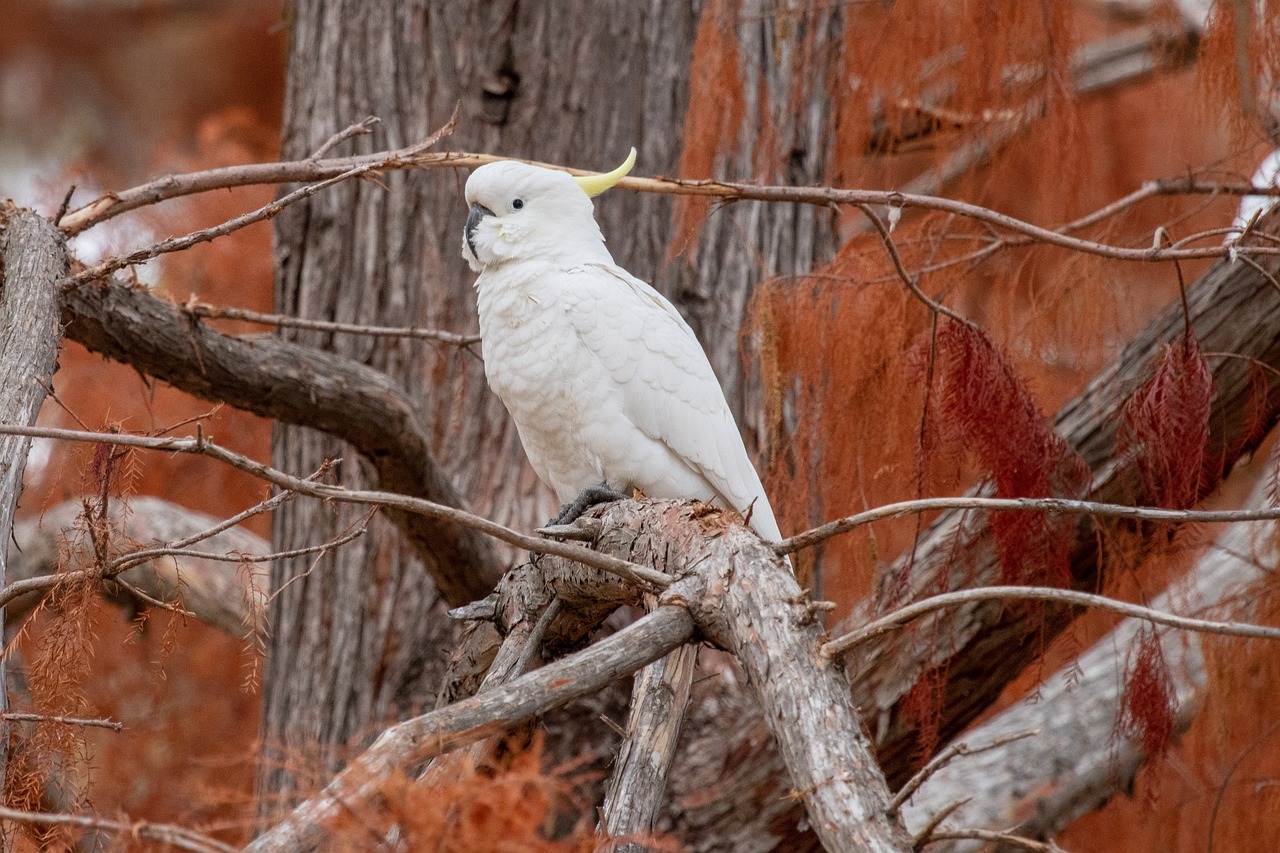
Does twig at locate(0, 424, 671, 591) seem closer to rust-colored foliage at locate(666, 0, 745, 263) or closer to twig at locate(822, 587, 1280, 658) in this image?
twig at locate(822, 587, 1280, 658)

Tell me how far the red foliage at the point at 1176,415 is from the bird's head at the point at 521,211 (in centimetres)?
100

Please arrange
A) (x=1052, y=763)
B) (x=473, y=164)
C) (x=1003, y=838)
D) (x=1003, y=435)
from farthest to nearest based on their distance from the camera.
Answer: (x=1052, y=763)
(x=473, y=164)
(x=1003, y=435)
(x=1003, y=838)

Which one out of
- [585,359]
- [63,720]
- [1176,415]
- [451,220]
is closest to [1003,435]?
[1176,415]

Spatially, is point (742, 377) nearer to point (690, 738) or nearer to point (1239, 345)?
point (690, 738)

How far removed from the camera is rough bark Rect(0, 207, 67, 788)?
135 centimetres

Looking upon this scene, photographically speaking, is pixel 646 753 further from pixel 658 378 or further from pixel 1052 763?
pixel 1052 763

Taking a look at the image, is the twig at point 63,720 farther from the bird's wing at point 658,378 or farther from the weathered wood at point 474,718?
the bird's wing at point 658,378

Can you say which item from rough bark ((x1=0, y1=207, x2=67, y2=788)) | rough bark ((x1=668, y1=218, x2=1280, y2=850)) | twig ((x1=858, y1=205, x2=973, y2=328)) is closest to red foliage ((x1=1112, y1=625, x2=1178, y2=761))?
rough bark ((x1=668, y1=218, x2=1280, y2=850))

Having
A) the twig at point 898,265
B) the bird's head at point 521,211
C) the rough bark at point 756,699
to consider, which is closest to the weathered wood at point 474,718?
the rough bark at point 756,699

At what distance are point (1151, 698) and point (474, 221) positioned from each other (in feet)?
4.62

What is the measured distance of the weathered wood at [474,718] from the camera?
37.1 inches

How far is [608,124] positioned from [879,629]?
6.57 ft

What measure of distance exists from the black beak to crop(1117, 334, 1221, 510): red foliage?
3.86 feet

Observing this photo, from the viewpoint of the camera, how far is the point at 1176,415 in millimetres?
1739
